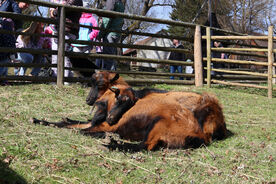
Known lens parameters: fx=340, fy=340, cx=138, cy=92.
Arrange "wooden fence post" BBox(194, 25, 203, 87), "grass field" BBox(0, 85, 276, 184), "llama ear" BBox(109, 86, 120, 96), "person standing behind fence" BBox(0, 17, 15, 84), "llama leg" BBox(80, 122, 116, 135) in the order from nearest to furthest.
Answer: "grass field" BBox(0, 85, 276, 184)
"llama ear" BBox(109, 86, 120, 96)
"llama leg" BBox(80, 122, 116, 135)
"person standing behind fence" BBox(0, 17, 15, 84)
"wooden fence post" BBox(194, 25, 203, 87)

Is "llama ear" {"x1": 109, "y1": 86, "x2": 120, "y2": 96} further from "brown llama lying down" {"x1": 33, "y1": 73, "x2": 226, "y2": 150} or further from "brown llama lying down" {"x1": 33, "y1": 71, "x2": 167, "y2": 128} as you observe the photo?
"brown llama lying down" {"x1": 33, "y1": 71, "x2": 167, "y2": 128}

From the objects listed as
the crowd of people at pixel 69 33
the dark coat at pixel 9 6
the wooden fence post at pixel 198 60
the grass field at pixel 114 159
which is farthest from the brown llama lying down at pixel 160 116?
the wooden fence post at pixel 198 60

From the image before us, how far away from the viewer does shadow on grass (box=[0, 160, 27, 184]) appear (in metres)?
2.31

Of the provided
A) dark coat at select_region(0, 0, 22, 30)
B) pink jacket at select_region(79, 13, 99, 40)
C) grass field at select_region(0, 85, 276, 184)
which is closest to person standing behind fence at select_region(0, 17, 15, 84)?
dark coat at select_region(0, 0, 22, 30)

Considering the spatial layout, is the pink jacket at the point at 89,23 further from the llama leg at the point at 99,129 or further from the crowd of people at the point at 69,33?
the llama leg at the point at 99,129

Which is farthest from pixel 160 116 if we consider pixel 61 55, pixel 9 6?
pixel 9 6

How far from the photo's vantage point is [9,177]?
7.77 ft

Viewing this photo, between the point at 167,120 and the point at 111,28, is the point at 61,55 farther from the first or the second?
the point at 167,120

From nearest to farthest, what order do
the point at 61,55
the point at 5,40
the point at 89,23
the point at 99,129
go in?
the point at 99,129 → the point at 61,55 → the point at 5,40 → the point at 89,23

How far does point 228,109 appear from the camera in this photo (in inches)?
258

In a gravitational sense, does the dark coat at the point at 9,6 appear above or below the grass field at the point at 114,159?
above

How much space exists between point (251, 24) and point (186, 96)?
1128 inches

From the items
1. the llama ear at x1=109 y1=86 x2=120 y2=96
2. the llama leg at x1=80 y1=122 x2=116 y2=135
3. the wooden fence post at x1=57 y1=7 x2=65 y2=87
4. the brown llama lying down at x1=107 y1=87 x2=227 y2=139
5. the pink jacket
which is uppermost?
the pink jacket

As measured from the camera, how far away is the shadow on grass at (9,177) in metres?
2.31
